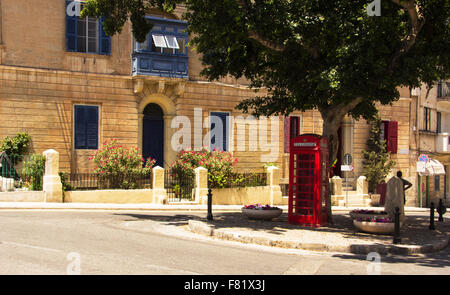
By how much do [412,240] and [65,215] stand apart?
395 inches

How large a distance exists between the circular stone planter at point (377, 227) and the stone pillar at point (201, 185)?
9.86 metres

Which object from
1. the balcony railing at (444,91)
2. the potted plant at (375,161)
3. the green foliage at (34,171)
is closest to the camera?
the green foliage at (34,171)

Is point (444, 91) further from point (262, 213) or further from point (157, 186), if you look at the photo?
point (262, 213)

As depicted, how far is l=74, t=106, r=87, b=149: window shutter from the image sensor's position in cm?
2238

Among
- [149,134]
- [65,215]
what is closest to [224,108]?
[149,134]

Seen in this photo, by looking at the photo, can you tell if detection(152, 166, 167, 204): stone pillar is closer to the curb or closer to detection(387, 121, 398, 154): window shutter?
the curb

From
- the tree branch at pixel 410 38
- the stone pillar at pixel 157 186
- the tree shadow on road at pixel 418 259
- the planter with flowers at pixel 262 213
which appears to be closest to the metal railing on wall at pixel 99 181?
the stone pillar at pixel 157 186

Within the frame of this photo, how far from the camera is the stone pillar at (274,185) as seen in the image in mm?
24125

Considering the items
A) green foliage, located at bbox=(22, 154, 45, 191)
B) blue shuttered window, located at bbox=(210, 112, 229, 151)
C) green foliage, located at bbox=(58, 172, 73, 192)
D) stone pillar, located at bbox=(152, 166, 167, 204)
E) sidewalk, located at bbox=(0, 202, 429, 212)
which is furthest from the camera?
blue shuttered window, located at bbox=(210, 112, 229, 151)

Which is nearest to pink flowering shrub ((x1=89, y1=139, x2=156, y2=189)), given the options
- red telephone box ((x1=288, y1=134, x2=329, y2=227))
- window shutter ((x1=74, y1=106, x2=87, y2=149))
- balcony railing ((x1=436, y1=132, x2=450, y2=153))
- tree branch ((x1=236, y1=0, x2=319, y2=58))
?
window shutter ((x1=74, y1=106, x2=87, y2=149))

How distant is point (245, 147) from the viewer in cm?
2622

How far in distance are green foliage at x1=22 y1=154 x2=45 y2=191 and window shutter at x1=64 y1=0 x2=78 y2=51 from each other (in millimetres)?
5497

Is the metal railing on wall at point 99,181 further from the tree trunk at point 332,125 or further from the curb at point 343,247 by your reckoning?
A: the curb at point 343,247

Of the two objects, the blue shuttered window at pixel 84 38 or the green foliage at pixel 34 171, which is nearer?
the green foliage at pixel 34 171
